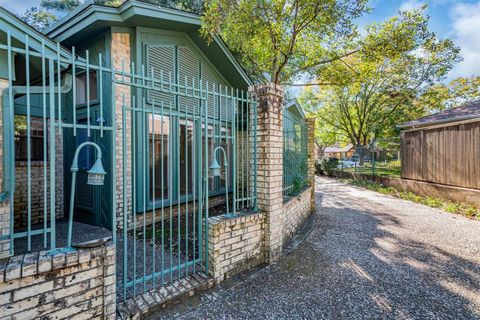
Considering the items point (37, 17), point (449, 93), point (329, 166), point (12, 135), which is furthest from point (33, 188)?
point (449, 93)

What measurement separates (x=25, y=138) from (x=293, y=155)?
6.56 meters

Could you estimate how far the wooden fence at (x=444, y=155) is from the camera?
7.33 meters

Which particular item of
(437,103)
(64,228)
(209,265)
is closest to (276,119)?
(209,265)

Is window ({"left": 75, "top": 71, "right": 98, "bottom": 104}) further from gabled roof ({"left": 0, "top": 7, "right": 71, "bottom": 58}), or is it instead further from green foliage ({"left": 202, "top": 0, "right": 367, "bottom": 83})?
green foliage ({"left": 202, "top": 0, "right": 367, "bottom": 83})

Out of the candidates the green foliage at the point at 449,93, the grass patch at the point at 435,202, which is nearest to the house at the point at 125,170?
the grass patch at the point at 435,202

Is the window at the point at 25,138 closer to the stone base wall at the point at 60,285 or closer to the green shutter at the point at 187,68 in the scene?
the green shutter at the point at 187,68

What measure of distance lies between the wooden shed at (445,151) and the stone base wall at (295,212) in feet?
17.1

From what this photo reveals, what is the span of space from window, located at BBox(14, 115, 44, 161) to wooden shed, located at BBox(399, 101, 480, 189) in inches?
479

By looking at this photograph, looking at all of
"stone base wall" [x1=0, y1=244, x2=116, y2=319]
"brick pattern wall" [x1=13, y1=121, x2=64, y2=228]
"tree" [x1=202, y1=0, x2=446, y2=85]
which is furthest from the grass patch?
"brick pattern wall" [x1=13, y1=121, x2=64, y2=228]

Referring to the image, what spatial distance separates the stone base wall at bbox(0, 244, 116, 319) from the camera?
173cm

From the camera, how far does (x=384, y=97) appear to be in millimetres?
18266

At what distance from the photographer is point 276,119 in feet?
12.4

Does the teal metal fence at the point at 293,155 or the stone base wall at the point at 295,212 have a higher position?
the teal metal fence at the point at 293,155

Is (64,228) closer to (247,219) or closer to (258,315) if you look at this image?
(247,219)
